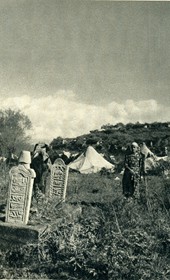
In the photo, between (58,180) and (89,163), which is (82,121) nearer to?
(58,180)

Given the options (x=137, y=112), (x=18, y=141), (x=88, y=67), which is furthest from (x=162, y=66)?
(x=18, y=141)

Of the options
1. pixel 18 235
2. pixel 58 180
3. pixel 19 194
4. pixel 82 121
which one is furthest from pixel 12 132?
pixel 18 235

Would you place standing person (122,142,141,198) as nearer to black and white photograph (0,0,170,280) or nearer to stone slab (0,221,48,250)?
black and white photograph (0,0,170,280)

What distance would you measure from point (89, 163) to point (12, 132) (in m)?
5.27

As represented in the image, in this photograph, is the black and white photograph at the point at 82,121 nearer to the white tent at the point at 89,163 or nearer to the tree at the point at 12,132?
the white tent at the point at 89,163

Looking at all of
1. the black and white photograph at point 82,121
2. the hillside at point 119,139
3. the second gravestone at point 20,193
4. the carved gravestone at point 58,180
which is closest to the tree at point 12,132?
the hillside at point 119,139

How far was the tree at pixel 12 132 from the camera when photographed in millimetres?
17766

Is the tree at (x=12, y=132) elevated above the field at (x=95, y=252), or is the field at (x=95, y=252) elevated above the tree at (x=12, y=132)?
the tree at (x=12, y=132)

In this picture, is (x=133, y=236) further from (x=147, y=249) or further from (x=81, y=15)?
(x=81, y=15)

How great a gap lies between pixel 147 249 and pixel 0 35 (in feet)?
17.7

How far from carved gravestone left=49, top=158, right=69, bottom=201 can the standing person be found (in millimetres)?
1591

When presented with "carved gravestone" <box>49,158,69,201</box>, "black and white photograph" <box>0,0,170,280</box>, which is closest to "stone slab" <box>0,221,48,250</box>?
"black and white photograph" <box>0,0,170,280</box>

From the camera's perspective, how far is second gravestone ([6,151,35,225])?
543 cm

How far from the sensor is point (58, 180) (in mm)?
8570
